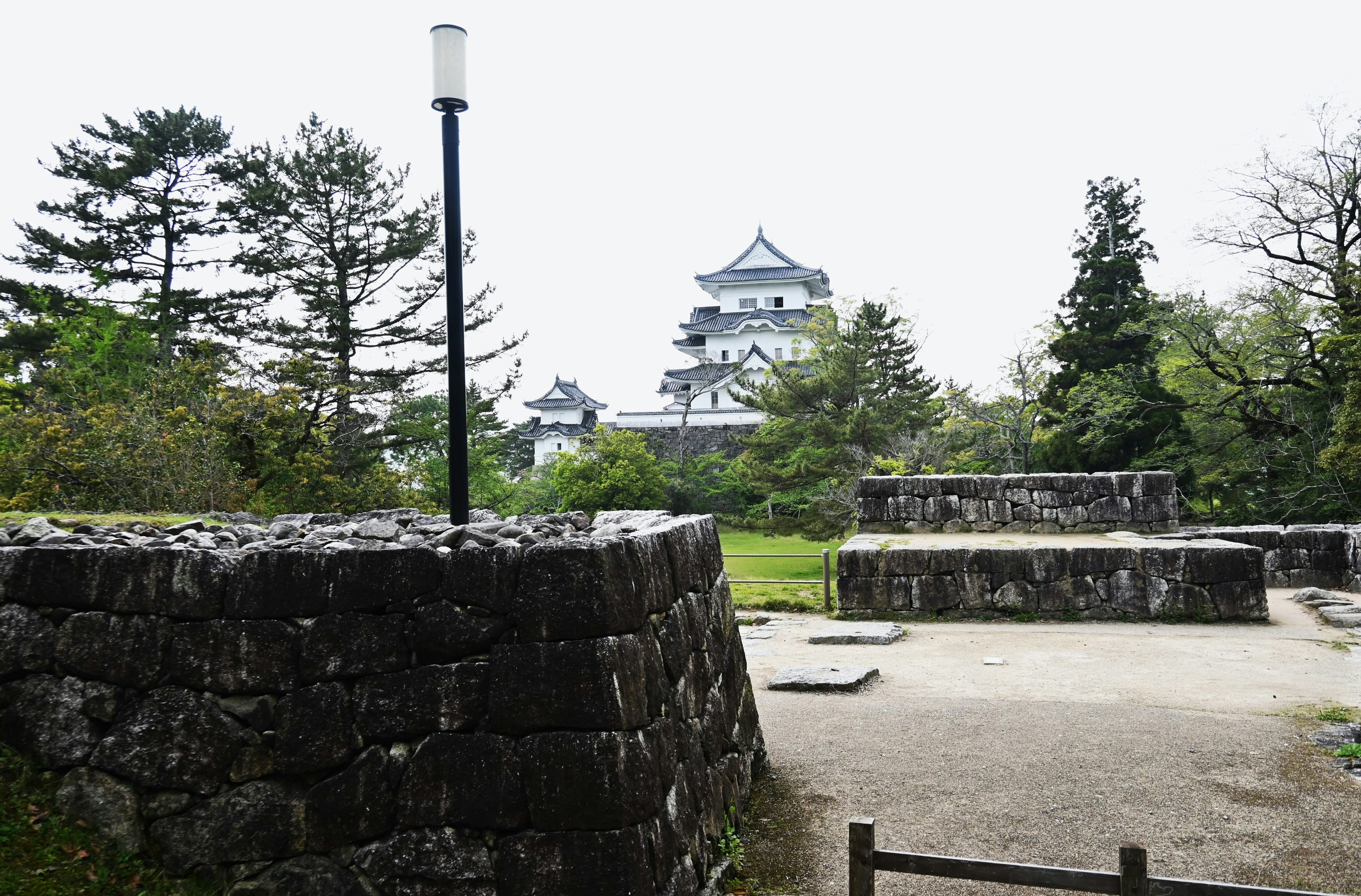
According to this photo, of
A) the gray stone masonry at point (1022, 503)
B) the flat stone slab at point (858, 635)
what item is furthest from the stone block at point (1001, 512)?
the flat stone slab at point (858, 635)

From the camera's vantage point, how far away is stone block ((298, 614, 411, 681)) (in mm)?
2701

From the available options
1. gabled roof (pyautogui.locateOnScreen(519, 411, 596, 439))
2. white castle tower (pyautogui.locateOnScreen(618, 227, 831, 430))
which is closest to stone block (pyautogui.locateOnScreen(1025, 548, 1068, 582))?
white castle tower (pyautogui.locateOnScreen(618, 227, 831, 430))

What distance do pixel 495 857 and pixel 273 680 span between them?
2.88ft

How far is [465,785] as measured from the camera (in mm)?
2625

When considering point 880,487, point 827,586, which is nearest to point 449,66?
point 827,586

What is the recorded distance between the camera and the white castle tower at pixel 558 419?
43469 millimetres

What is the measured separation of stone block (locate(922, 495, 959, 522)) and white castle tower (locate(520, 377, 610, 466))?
3164 centimetres

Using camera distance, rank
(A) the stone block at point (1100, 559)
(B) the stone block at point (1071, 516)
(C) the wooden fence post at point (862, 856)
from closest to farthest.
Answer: (C) the wooden fence post at point (862, 856) → (A) the stone block at point (1100, 559) → (B) the stone block at point (1071, 516)

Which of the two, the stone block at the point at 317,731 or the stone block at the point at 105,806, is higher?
the stone block at the point at 317,731

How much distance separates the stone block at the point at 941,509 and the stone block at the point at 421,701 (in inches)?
406

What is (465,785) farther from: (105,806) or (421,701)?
(105,806)

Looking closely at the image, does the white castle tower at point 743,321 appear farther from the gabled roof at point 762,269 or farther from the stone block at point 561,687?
the stone block at point 561,687

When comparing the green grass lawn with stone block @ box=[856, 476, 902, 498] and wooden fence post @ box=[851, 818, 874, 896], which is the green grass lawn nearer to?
stone block @ box=[856, 476, 902, 498]

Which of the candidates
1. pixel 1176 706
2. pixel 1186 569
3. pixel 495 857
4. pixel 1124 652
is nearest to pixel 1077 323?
pixel 1186 569
